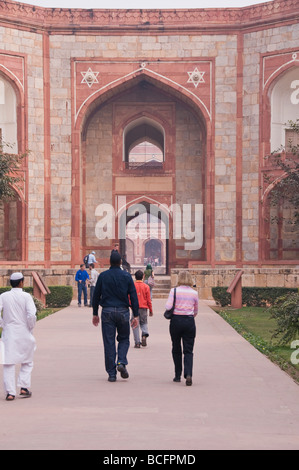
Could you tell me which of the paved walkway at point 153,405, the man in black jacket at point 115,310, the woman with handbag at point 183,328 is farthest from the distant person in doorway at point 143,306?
the woman with handbag at point 183,328

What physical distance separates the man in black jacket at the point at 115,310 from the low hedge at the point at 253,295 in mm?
11913

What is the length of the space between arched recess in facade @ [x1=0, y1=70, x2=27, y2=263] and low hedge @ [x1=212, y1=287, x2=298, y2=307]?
7.49 metres

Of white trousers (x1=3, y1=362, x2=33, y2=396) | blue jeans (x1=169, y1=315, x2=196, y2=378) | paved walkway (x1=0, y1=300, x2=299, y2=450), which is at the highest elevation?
blue jeans (x1=169, y1=315, x2=196, y2=378)

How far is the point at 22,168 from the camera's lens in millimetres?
23859

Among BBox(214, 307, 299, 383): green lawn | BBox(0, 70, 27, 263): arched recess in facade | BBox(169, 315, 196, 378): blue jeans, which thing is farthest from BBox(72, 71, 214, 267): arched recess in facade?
BBox(169, 315, 196, 378): blue jeans

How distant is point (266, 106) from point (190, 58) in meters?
3.15

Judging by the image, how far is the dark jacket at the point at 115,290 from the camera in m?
7.77

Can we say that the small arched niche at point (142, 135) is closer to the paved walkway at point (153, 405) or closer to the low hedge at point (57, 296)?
the low hedge at point (57, 296)

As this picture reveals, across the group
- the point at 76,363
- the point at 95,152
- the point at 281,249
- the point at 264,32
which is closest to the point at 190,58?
the point at 264,32

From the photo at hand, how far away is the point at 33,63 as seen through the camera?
79.7ft

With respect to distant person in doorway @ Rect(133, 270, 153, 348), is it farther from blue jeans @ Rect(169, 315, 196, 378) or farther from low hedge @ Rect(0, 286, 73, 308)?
low hedge @ Rect(0, 286, 73, 308)

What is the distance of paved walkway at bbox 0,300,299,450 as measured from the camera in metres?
4.84

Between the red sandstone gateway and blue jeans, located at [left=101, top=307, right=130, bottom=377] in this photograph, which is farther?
the red sandstone gateway

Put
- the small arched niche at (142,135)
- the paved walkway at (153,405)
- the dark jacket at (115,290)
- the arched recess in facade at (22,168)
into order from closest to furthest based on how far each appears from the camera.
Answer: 1. the paved walkway at (153,405)
2. the dark jacket at (115,290)
3. the arched recess in facade at (22,168)
4. the small arched niche at (142,135)
